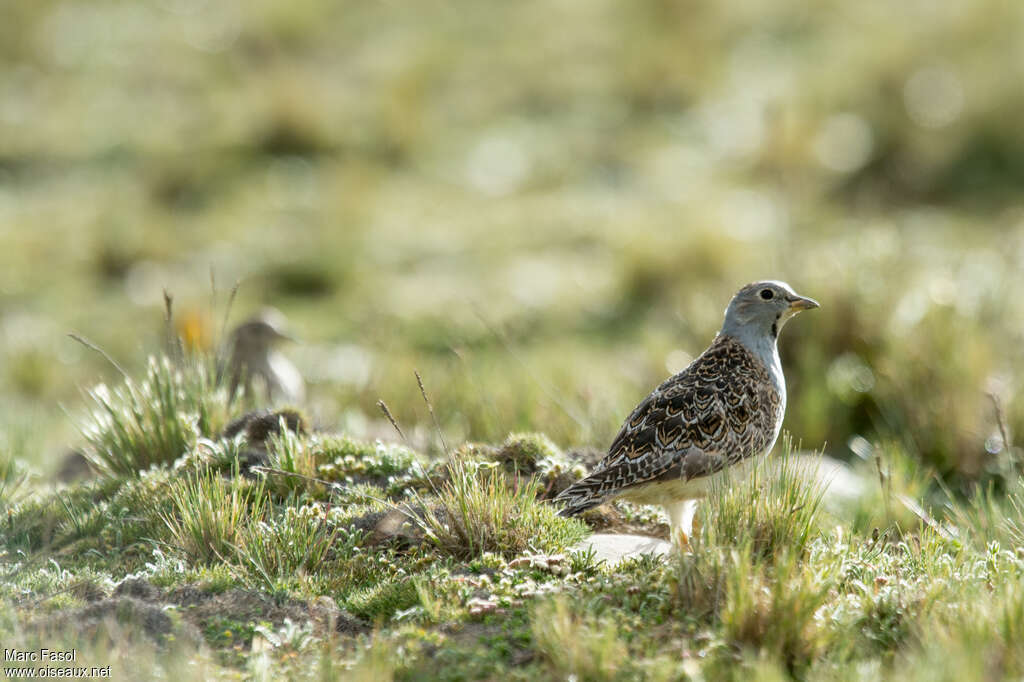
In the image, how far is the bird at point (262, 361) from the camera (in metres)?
8.66

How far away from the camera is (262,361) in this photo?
8.77 meters

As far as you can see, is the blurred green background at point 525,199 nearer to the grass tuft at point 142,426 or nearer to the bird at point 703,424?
the grass tuft at point 142,426

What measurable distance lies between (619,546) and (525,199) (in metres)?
9.77

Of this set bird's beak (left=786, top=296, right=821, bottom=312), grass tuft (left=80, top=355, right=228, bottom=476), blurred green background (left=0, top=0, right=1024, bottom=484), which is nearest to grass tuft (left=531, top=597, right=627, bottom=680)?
bird's beak (left=786, top=296, right=821, bottom=312)

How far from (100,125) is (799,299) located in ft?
42.9

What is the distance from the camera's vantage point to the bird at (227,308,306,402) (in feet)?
28.4

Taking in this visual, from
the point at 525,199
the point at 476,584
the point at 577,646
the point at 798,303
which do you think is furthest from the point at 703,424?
the point at 525,199

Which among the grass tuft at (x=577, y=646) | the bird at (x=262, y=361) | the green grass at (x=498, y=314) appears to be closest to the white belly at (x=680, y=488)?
the green grass at (x=498, y=314)

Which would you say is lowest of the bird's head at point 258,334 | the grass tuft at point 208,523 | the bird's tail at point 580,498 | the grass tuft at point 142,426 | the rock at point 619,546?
→ the rock at point 619,546

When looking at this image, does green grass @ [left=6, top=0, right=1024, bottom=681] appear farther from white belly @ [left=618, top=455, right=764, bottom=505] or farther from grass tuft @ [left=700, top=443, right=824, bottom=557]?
white belly @ [left=618, top=455, right=764, bottom=505]

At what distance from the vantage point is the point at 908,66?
646 inches

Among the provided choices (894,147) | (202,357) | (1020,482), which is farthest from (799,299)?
(894,147)

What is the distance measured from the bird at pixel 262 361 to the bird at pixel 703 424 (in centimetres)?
360

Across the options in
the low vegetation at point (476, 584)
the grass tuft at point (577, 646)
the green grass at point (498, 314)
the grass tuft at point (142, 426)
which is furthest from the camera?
the grass tuft at point (142, 426)
